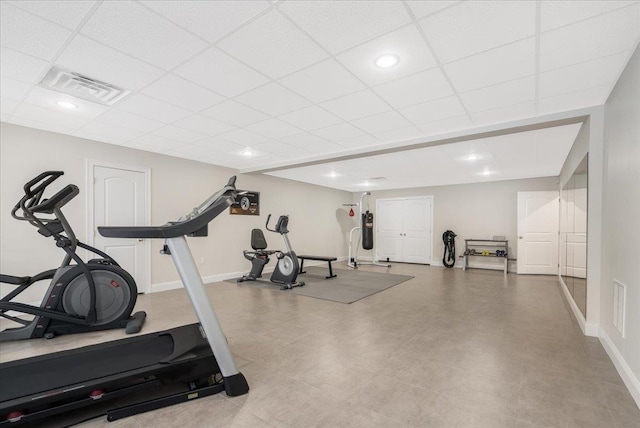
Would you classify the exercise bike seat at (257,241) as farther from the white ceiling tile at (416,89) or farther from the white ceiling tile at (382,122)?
the white ceiling tile at (416,89)

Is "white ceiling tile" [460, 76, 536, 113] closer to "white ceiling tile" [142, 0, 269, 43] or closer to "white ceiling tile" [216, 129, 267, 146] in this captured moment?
"white ceiling tile" [142, 0, 269, 43]

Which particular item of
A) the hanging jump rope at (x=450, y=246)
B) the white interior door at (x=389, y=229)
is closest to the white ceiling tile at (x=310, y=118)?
the hanging jump rope at (x=450, y=246)

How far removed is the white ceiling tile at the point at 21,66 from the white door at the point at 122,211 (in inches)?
86.2

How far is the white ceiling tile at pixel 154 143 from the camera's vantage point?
14.2 ft

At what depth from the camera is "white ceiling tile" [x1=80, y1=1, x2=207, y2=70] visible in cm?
177

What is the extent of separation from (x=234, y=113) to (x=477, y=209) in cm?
726

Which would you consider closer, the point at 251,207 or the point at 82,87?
the point at 82,87

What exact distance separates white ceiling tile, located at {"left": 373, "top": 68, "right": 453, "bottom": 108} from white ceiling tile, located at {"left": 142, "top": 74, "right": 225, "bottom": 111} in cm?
162

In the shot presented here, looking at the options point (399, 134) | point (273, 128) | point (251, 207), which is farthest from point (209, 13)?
point (251, 207)

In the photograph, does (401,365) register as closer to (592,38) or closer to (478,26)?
(478,26)

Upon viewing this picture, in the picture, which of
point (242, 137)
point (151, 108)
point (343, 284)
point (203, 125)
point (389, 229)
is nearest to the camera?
point (151, 108)

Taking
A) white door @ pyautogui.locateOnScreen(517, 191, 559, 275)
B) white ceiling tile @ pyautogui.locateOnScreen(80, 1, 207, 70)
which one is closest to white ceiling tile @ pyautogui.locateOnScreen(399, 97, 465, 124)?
white ceiling tile @ pyautogui.locateOnScreen(80, 1, 207, 70)

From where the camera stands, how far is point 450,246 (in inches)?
328

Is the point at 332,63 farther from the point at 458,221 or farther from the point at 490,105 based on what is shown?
the point at 458,221
